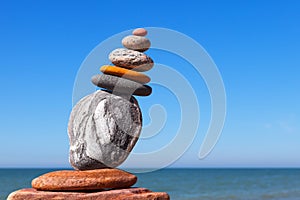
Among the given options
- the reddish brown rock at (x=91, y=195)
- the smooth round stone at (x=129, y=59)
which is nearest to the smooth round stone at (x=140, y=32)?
the smooth round stone at (x=129, y=59)

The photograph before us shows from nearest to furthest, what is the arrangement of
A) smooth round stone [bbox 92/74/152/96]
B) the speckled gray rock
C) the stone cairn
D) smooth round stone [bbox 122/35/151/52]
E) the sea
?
the stone cairn
the speckled gray rock
smooth round stone [bbox 92/74/152/96]
smooth round stone [bbox 122/35/151/52]
the sea

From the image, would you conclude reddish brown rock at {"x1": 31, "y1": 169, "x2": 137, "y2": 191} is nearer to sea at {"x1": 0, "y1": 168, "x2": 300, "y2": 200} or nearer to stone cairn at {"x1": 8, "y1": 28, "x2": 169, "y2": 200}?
stone cairn at {"x1": 8, "y1": 28, "x2": 169, "y2": 200}

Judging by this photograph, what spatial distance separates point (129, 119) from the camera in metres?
9.25

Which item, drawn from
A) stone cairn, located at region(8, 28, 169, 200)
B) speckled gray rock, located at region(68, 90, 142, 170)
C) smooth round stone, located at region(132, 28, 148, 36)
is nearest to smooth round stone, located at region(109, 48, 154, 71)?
stone cairn, located at region(8, 28, 169, 200)

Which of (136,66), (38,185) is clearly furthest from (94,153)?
(136,66)

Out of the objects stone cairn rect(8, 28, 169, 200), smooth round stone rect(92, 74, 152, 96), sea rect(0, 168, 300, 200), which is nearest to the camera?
stone cairn rect(8, 28, 169, 200)

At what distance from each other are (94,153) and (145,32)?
8.90 ft

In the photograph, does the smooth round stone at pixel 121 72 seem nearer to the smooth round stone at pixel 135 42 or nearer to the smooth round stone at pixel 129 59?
the smooth round stone at pixel 129 59

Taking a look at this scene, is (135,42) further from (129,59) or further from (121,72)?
(121,72)

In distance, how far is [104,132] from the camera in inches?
360

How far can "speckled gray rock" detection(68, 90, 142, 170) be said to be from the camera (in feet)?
29.9

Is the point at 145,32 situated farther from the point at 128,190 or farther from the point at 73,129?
the point at 128,190

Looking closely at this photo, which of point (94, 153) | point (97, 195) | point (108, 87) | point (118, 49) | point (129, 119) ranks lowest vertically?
point (97, 195)

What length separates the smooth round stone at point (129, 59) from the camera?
9.41 meters
